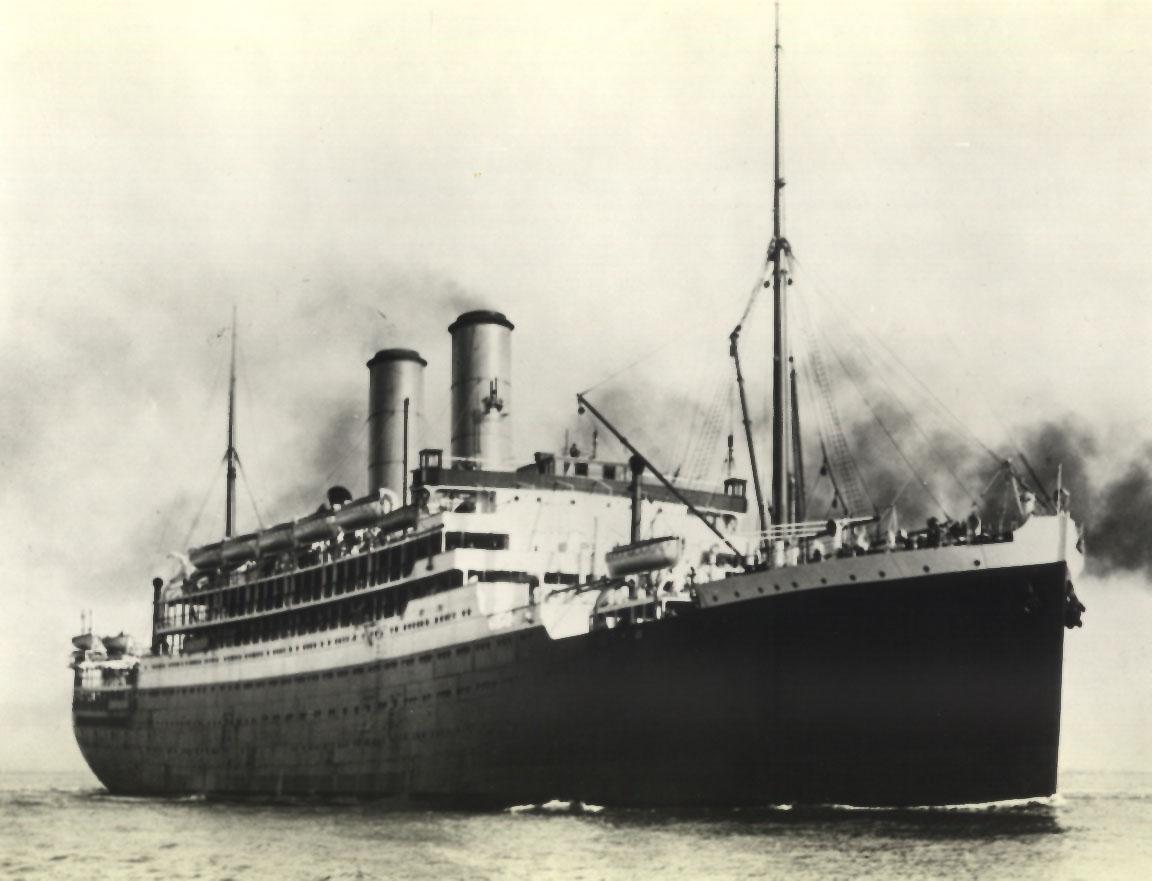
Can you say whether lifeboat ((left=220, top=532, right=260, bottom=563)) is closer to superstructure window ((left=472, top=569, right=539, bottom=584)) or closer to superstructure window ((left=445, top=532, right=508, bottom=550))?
superstructure window ((left=445, top=532, right=508, bottom=550))

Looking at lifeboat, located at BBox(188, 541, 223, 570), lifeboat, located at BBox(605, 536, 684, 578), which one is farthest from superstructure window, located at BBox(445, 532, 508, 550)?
lifeboat, located at BBox(188, 541, 223, 570)

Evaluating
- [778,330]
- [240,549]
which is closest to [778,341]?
[778,330]

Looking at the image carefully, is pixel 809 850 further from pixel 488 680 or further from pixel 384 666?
pixel 384 666

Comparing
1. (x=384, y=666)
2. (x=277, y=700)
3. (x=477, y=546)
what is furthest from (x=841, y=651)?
(x=277, y=700)

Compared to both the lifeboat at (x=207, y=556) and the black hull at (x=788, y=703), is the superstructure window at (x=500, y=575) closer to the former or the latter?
the black hull at (x=788, y=703)

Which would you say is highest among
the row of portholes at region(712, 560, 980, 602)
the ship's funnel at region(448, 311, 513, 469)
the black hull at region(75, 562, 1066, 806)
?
the ship's funnel at region(448, 311, 513, 469)
